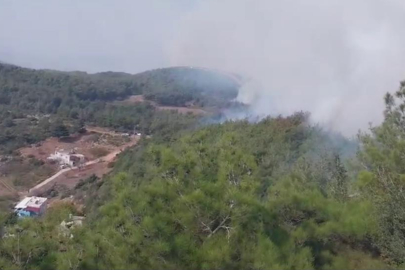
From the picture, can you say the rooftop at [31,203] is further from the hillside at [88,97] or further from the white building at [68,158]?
the hillside at [88,97]

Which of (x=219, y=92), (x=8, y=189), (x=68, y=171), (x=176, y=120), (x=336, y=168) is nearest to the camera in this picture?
(x=336, y=168)

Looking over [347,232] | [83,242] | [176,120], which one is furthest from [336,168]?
[176,120]

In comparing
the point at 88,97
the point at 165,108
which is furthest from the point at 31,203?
the point at 88,97

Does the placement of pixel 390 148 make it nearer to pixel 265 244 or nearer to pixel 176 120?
pixel 265 244

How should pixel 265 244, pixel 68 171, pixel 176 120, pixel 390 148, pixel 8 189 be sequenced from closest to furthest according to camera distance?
pixel 265 244
pixel 390 148
pixel 8 189
pixel 68 171
pixel 176 120

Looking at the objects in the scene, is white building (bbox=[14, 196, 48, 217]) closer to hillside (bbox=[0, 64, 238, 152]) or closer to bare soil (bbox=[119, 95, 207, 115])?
hillside (bbox=[0, 64, 238, 152])

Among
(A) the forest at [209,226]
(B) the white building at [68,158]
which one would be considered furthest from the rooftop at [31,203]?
(A) the forest at [209,226]

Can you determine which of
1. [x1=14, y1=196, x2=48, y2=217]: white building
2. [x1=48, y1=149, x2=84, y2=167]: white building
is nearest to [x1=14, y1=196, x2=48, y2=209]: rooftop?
[x1=14, y1=196, x2=48, y2=217]: white building

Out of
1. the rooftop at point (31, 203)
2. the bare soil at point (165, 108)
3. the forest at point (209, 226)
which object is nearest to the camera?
the forest at point (209, 226)
